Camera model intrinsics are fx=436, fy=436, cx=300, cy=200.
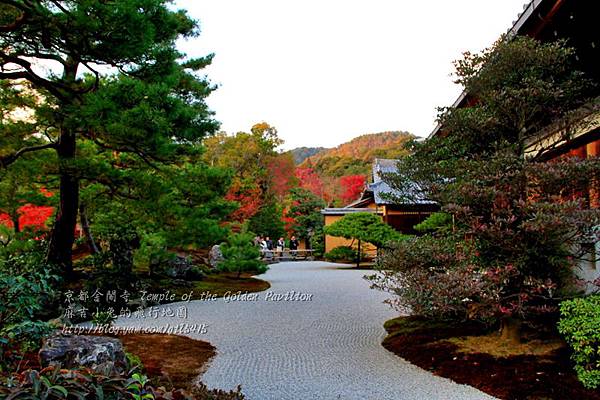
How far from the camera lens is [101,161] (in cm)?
667

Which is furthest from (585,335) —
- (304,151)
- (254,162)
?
(304,151)

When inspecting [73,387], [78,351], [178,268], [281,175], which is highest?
[281,175]

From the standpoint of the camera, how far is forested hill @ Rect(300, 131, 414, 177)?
33.5m

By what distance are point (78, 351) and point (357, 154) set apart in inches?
1421

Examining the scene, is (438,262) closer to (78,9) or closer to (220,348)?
(220,348)

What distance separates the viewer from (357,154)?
37.9 m

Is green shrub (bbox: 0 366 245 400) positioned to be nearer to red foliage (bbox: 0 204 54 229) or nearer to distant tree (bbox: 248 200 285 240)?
red foliage (bbox: 0 204 54 229)

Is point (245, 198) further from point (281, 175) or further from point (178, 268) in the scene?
point (178, 268)

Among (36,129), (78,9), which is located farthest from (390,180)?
(36,129)

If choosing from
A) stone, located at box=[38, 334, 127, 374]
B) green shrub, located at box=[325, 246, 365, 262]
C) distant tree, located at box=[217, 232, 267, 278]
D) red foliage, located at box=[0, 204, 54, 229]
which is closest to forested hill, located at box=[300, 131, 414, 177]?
green shrub, located at box=[325, 246, 365, 262]

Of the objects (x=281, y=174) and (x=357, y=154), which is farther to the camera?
(x=357, y=154)

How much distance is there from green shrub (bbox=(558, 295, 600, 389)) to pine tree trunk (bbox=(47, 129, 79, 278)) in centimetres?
687

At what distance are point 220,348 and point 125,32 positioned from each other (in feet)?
11.8

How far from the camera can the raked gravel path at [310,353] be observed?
11.2ft
